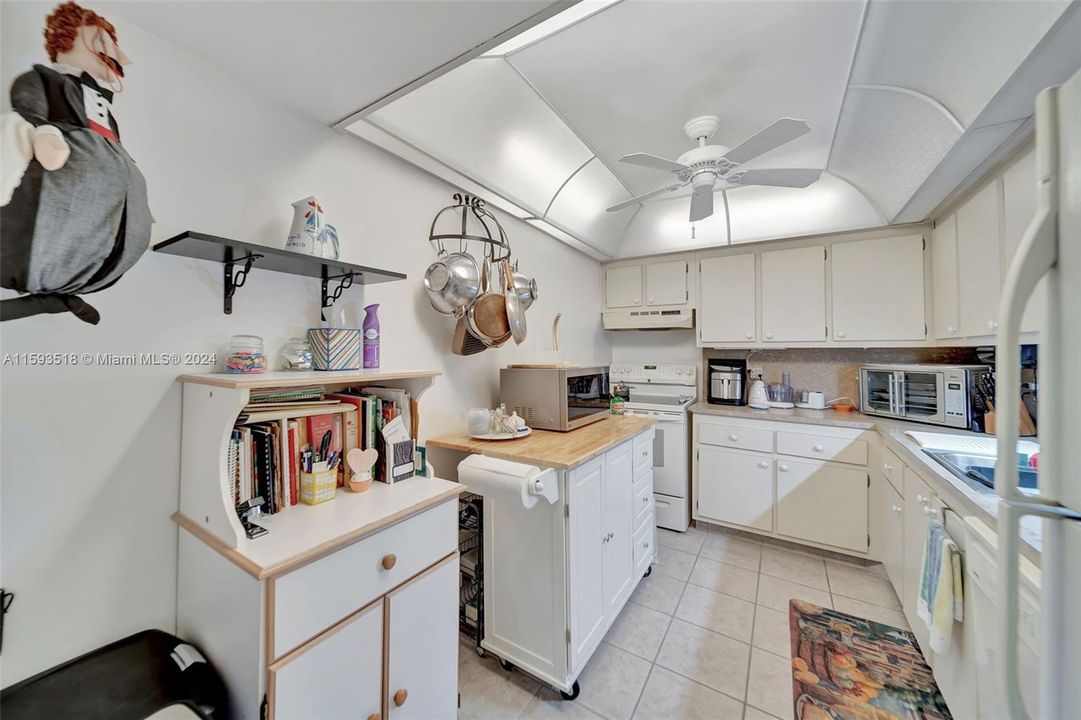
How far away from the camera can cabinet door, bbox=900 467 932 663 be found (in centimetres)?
159

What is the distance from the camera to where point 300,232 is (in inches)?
45.3

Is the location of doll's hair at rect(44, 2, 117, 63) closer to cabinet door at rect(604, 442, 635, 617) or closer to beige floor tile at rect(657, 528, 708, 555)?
cabinet door at rect(604, 442, 635, 617)

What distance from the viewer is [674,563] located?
2.52 m

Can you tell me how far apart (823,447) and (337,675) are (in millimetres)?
2894

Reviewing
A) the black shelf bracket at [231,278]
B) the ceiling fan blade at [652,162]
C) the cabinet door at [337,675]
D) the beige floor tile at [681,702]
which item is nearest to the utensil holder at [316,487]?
the cabinet door at [337,675]

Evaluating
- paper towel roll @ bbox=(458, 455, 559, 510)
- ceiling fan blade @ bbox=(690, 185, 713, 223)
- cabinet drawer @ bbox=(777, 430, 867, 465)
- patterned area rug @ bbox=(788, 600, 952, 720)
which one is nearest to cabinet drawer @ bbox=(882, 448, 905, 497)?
cabinet drawer @ bbox=(777, 430, 867, 465)

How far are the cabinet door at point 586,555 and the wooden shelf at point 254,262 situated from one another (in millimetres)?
1120

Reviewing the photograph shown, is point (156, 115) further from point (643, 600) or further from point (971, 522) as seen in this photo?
point (643, 600)

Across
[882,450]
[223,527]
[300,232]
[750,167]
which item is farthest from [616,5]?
[882,450]

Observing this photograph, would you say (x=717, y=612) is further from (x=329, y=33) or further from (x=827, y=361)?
(x=329, y=33)

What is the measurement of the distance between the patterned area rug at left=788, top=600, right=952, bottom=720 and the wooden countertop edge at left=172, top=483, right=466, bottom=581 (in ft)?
5.69

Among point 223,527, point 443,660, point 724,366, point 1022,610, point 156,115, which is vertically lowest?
point 443,660

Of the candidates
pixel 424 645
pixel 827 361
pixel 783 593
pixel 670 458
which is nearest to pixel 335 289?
pixel 424 645

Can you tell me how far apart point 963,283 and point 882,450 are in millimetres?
1028
